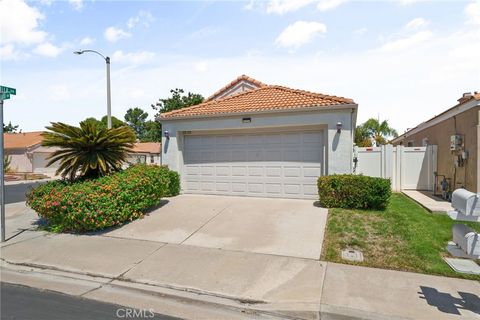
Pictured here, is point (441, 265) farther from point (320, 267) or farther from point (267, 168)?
point (267, 168)

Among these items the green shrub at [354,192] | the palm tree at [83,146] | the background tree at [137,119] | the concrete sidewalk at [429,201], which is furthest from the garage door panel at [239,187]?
the background tree at [137,119]

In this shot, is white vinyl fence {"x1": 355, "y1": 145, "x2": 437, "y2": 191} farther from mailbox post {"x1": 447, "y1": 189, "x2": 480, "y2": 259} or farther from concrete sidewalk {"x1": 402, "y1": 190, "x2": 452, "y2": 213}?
mailbox post {"x1": 447, "y1": 189, "x2": 480, "y2": 259}

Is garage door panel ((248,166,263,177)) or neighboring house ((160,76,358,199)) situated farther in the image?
garage door panel ((248,166,263,177))

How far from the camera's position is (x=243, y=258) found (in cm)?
Result: 514

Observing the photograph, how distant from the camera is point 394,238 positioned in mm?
5805

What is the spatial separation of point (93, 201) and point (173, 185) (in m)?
3.79

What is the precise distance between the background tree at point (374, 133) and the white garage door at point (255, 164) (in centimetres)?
2359

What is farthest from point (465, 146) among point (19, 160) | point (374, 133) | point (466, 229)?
point (19, 160)

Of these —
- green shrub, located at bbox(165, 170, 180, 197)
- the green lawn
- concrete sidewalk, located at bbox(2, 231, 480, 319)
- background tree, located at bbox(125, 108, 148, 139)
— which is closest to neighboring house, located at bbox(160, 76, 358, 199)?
green shrub, located at bbox(165, 170, 180, 197)

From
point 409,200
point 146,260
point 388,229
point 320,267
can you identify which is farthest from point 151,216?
point 409,200

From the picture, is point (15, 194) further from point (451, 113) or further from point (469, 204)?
point (451, 113)

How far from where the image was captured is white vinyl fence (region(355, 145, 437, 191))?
39.2 feet

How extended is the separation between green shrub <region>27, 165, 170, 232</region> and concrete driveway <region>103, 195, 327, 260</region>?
1.23ft

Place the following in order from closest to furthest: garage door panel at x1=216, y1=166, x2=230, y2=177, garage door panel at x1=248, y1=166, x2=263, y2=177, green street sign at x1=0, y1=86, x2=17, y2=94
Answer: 1. green street sign at x1=0, y1=86, x2=17, y2=94
2. garage door panel at x1=248, y1=166, x2=263, y2=177
3. garage door panel at x1=216, y1=166, x2=230, y2=177
